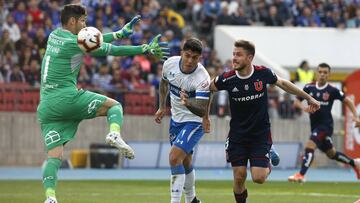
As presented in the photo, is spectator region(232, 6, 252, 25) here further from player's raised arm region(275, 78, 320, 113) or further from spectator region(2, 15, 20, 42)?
player's raised arm region(275, 78, 320, 113)

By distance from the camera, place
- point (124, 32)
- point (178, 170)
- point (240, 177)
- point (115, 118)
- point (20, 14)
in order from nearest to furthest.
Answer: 1. point (115, 118)
2. point (240, 177)
3. point (124, 32)
4. point (178, 170)
5. point (20, 14)

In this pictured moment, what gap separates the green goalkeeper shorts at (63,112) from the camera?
1430 centimetres

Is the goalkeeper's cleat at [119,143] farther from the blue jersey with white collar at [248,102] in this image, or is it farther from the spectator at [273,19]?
the spectator at [273,19]

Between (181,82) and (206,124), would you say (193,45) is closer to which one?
(181,82)

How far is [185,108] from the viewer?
1574cm

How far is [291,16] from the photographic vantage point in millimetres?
38875

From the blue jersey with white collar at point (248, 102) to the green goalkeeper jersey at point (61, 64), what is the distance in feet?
5.72

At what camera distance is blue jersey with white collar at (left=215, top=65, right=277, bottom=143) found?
47.6 feet

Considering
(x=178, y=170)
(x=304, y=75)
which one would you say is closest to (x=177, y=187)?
(x=178, y=170)

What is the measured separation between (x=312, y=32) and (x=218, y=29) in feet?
12.9

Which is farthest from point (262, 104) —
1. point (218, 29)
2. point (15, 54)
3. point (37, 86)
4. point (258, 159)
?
point (218, 29)

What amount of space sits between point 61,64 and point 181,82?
203 cm

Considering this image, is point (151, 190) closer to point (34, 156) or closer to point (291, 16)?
point (34, 156)

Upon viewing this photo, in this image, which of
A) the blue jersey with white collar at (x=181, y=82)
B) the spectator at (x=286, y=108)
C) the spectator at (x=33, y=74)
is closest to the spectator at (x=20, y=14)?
the spectator at (x=33, y=74)
